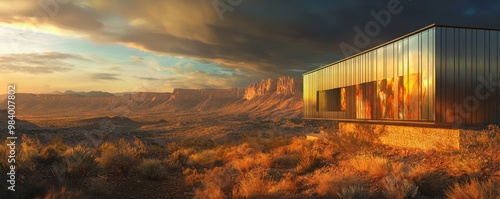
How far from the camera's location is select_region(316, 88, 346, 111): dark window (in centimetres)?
1926

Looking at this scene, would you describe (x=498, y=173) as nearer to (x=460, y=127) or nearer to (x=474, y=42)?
(x=460, y=127)

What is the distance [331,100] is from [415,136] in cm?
771

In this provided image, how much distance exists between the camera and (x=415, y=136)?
1359cm

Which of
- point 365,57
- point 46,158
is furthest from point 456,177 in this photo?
point 46,158

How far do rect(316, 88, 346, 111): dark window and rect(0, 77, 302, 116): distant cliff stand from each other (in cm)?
8908

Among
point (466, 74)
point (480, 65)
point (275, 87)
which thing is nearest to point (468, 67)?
point (466, 74)

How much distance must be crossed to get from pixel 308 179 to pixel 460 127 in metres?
5.74

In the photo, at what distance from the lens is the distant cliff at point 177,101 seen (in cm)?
12306

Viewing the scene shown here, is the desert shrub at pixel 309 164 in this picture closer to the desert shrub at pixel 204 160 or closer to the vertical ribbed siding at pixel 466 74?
the vertical ribbed siding at pixel 466 74

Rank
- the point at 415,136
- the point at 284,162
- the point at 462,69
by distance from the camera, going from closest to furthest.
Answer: the point at 462,69
the point at 415,136
the point at 284,162

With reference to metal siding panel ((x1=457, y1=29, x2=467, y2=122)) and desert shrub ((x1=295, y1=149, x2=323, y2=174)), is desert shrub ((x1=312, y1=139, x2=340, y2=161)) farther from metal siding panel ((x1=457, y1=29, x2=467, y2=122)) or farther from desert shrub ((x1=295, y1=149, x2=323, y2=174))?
metal siding panel ((x1=457, y1=29, x2=467, y2=122))

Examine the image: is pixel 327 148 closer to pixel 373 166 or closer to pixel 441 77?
pixel 373 166

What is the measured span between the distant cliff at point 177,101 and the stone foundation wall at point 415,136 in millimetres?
94956

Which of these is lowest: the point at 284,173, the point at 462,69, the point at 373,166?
the point at 284,173
